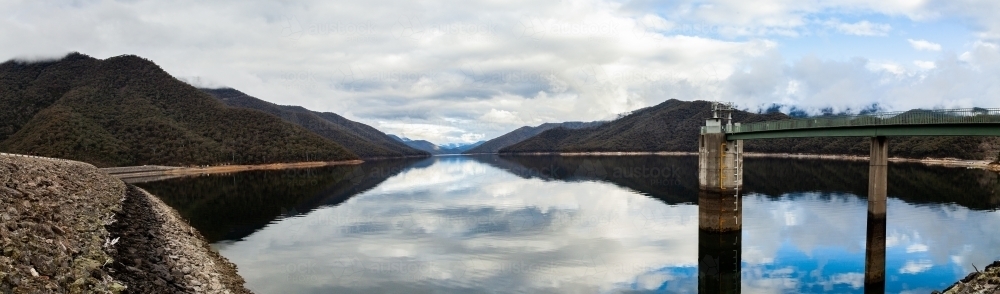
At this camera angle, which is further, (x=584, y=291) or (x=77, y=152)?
(x=77, y=152)

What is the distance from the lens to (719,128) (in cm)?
3531

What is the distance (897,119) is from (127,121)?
177486 millimetres

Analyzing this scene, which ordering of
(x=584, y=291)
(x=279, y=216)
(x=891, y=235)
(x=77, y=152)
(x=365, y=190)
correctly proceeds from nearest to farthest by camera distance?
1. (x=584, y=291)
2. (x=891, y=235)
3. (x=279, y=216)
4. (x=365, y=190)
5. (x=77, y=152)

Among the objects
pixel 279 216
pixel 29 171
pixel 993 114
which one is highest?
pixel 993 114

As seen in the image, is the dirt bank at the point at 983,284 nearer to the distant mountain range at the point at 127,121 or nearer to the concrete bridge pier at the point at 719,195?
the concrete bridge pier at the point at 719,195

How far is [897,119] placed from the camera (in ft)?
82.0

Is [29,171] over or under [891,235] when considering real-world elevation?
over

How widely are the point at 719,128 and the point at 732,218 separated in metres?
5.96

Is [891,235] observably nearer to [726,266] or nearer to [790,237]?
[790,237]

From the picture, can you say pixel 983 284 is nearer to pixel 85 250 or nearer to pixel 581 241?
pixel 581 241

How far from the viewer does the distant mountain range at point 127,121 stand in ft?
415

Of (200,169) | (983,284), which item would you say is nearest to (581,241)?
(983,284)

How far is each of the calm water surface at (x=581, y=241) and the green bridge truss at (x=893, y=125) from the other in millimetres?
7210

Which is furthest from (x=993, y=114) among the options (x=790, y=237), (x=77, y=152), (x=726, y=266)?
(x=77, y=152)
